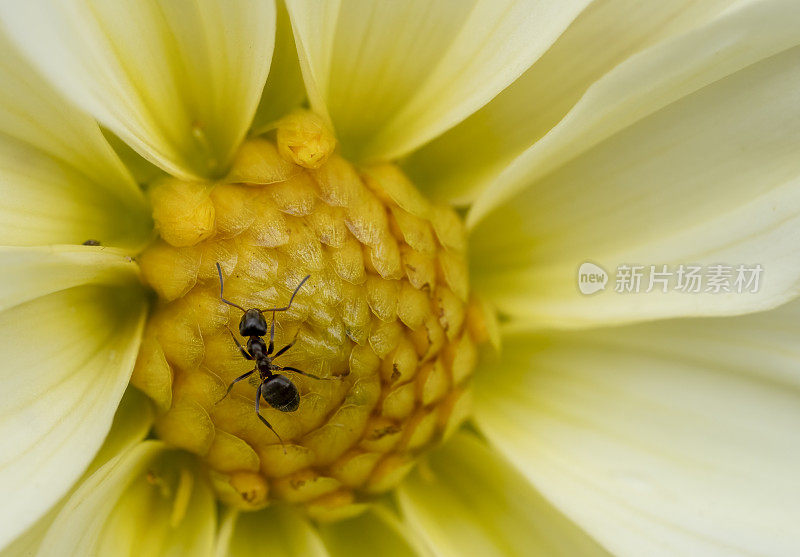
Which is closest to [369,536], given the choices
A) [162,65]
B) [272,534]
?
[272,534]

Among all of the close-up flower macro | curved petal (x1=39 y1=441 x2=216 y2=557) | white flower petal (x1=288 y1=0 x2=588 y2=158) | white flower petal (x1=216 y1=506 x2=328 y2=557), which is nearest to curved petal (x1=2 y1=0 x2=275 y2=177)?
the close-up flower macro

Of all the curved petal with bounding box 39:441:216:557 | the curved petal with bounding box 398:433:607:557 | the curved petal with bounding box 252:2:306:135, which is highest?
the curved petal with bounding box 252:2:306:135

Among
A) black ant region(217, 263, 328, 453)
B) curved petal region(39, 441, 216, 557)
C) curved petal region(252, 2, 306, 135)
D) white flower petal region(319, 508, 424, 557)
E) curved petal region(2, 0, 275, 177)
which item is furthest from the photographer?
white flower petal region(319, 508, 424, 557)

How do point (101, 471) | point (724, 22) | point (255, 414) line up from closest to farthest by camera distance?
point (724, 22) < point (101, 471) < point (255, 414)

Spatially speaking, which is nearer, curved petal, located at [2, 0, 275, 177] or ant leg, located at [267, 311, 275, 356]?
curved petal, located at [2, 0, 275, 177]

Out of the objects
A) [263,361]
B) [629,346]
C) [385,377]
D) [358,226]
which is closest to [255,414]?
[263,361]

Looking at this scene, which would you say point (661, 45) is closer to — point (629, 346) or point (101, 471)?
point (629, 346)

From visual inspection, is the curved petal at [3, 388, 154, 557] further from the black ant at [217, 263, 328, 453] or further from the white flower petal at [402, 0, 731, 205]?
the white flower petal at [402, 0, 731, 205]
